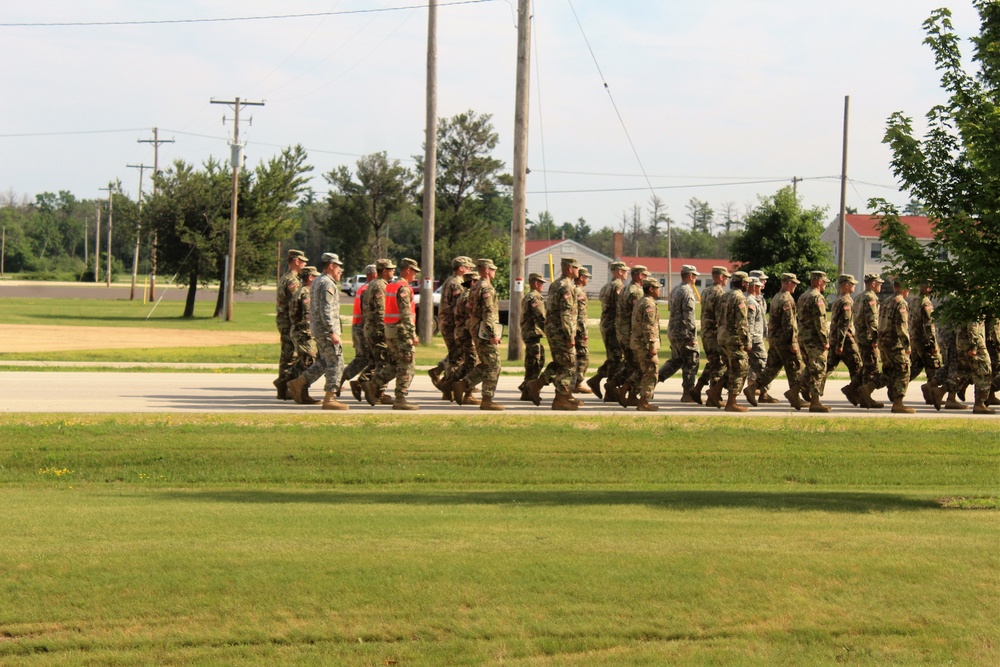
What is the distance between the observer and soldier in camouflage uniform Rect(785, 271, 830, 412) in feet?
54.1

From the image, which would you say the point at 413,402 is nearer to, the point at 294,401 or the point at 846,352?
the point at 294,401

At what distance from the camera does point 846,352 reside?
57.0ft

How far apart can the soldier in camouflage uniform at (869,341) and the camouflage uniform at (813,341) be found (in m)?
0.72

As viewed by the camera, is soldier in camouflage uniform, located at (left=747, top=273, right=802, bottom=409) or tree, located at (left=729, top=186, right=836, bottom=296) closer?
soldier in camouflage uniform, located at (left=747, top=273, right=802, bottom=409)

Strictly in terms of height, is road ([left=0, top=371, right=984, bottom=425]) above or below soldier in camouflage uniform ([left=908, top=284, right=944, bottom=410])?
below

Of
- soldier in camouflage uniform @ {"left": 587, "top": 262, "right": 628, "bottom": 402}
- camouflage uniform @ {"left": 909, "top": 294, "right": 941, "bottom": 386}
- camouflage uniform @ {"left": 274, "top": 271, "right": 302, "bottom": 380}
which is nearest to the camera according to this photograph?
camouflage uniform @ {"left": 274, "top": 271, "right": 302, "bottom": 380}

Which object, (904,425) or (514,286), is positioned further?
(514,286)

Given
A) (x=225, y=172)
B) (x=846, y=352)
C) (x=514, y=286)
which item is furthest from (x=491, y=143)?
(x=846, y=352)

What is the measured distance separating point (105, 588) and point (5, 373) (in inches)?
587

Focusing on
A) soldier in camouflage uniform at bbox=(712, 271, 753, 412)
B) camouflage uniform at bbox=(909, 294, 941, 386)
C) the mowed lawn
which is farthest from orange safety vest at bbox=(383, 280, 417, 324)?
camouflage uniform at bbox=(909, 294, 941, 386)

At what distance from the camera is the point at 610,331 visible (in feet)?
57.5

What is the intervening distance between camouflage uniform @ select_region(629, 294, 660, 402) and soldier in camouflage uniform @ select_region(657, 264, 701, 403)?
90 centimetres

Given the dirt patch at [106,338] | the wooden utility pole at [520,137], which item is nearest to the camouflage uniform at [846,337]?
the wooden utility pole at [520,137]

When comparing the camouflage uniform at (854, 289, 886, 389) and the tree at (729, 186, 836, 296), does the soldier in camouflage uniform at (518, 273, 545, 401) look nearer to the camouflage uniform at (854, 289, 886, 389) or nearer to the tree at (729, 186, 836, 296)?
the camouflage uniform at (854, 289, 886, 389)
